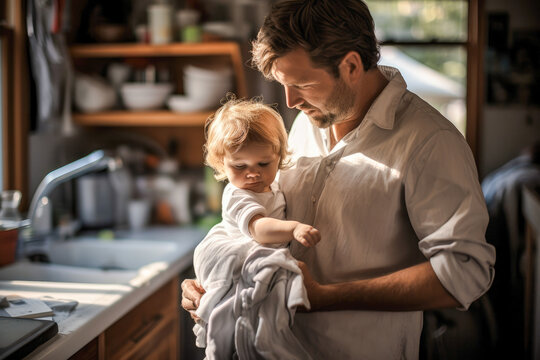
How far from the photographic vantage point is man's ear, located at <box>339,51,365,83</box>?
1172 mm

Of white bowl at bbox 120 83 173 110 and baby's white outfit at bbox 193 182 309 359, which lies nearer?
baby's white outfit at bbox 193 182 309 359

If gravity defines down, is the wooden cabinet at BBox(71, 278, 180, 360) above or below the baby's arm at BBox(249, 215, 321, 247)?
below

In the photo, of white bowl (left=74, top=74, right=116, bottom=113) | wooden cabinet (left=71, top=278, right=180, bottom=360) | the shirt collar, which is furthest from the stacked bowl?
the shirt collar

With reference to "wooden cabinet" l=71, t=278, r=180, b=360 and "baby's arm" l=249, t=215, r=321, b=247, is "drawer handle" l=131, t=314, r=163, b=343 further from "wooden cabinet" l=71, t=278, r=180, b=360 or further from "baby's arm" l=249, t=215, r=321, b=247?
"baby's arm" l=249, t=215, r=321, b=247

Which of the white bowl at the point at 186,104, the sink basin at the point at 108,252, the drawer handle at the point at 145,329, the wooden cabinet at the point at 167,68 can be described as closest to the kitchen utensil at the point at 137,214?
the sink basin at the point at 108,252

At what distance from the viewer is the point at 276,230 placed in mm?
1132

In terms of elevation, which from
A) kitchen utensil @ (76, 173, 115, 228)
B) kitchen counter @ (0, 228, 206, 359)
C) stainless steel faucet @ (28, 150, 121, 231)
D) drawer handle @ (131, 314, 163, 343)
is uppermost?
stainless steel faucet @ (28, 150, 121, 231)

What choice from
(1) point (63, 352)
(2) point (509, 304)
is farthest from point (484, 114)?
(1) point (63, 352)

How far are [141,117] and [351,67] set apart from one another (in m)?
1.52

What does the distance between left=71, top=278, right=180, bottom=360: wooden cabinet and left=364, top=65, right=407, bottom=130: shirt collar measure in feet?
3.08

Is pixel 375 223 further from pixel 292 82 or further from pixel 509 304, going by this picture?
pixel 509 304

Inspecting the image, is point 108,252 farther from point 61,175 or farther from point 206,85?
point 206,85

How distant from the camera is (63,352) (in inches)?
49.9

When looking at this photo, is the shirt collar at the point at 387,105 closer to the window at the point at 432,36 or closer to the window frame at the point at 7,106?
the window frame at the point at 7,106
